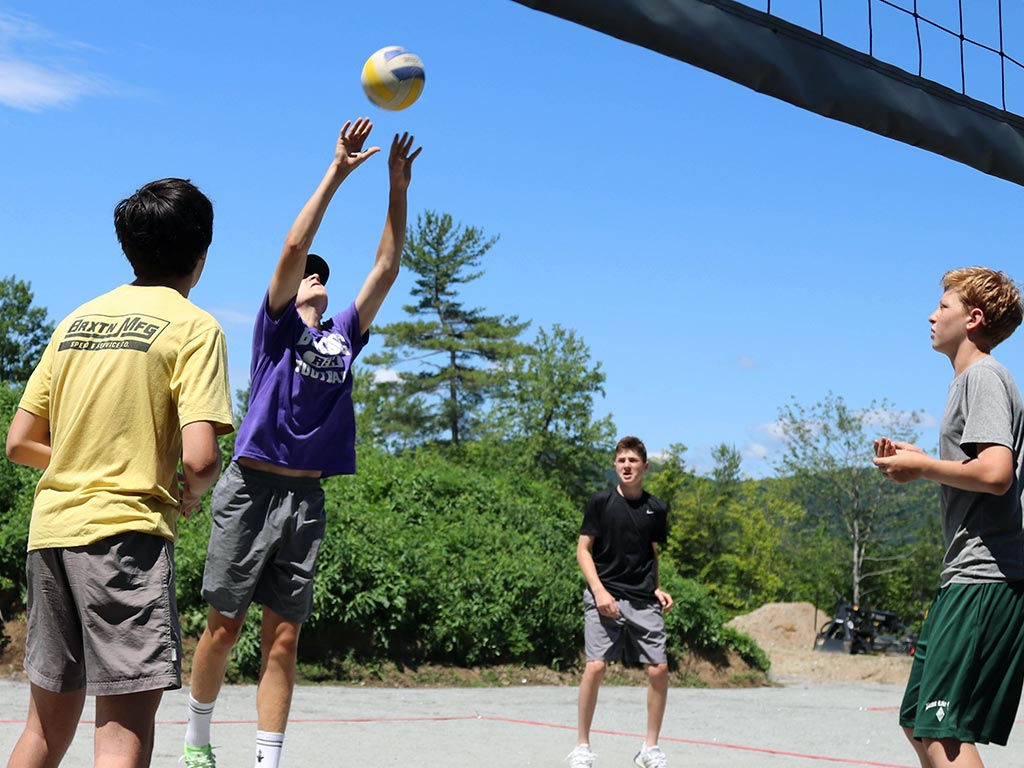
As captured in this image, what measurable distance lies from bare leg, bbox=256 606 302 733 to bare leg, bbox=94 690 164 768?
4.25ft

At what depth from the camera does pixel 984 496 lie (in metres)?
3.93

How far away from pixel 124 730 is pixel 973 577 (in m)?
2.51

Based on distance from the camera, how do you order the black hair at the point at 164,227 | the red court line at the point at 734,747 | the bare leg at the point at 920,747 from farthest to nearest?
the red court line at the point at 734,747
the bare leg at the point at 920,747
the black hair at the point at 164,227

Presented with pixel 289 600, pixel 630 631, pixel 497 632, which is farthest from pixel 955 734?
pixel 497 632

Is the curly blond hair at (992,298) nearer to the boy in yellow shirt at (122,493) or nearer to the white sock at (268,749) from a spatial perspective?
the boy in yellow shirt at (122,493)

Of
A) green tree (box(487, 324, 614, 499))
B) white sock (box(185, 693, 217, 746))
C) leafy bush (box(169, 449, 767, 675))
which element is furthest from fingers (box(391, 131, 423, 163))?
green tree (box(487, 324, 614, 499))

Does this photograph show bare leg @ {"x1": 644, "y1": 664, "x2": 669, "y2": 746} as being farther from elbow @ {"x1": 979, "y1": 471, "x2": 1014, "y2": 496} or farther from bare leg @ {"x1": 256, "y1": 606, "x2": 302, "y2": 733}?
elbow @ {"x1": 979, "y1": 471, "x2": 1014, "y2": 496}

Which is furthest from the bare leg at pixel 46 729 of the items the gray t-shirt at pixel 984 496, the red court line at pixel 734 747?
the red court line at pixel 734 747

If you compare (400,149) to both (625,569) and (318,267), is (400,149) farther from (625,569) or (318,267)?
(625,569)

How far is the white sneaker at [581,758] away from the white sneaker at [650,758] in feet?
0.83

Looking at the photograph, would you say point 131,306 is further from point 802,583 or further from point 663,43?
point 802,583

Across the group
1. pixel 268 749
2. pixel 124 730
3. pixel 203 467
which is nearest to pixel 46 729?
pixel 124 730

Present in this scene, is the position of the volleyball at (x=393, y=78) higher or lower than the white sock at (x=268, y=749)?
higher

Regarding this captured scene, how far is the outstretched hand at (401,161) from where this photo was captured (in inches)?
191
